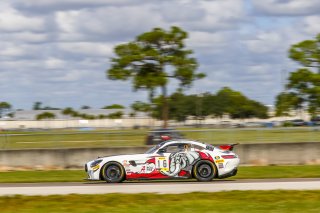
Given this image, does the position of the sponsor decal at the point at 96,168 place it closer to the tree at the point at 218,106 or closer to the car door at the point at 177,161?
the car door at the point at 177,161

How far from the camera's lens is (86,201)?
48.4 feet

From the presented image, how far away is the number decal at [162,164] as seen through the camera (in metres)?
20.1

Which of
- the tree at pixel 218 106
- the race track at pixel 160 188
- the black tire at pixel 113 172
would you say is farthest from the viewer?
the tree at pixel 218 106

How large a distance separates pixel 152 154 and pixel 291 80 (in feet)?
83.8

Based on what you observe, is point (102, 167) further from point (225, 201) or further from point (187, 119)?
point (187, 119)

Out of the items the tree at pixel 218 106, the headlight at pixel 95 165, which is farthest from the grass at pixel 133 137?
the tree at pixel 218 106

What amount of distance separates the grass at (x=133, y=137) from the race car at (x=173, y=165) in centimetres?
777

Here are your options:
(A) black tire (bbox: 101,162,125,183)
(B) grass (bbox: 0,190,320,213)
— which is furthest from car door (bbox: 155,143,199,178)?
(B) grass (bbox: 0,190,320,213)

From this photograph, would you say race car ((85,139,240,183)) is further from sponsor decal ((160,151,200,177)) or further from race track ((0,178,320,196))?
race track ((0,178,320,196))

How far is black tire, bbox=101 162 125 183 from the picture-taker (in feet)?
65.6

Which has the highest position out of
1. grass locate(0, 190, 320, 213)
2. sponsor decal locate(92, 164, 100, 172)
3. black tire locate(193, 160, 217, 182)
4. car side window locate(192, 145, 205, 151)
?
car side window locate(192, 145, 205, 151)

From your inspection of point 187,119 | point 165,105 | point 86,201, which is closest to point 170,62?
point 165,105

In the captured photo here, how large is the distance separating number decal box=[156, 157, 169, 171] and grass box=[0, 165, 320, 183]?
3267 millimetres

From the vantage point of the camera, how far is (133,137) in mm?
27953
